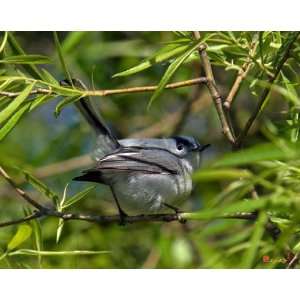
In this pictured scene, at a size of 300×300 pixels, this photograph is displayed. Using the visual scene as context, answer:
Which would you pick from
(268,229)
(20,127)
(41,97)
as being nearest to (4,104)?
(41,97)

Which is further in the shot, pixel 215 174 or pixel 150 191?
pixel 150 191

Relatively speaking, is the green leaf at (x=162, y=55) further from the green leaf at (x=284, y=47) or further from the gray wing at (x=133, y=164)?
the gray wing at (x=133, y=164)

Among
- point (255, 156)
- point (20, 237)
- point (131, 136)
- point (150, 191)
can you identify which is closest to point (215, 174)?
point (255, 156)

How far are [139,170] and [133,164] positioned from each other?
0.01m

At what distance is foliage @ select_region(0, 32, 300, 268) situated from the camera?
868 millimetres

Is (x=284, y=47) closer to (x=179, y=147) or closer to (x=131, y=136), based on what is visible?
(x=179, y=147)

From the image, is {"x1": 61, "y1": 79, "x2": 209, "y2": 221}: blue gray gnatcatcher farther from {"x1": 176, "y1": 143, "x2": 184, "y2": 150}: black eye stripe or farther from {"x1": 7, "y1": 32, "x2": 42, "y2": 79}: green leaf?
{"x1": 7, "y1": 32, "x2": 42, "y2": 79}: green leaf

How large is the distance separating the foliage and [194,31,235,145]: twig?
0.02 meters

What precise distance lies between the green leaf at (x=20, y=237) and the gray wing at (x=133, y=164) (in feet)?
0.53

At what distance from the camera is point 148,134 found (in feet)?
5.52

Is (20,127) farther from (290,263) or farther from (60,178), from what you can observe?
(290,263)

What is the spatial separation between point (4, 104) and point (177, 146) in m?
0.38

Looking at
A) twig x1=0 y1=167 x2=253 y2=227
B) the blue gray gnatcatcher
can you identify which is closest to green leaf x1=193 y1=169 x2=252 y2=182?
twig x1=0 y1=167 x2=253 y2=227

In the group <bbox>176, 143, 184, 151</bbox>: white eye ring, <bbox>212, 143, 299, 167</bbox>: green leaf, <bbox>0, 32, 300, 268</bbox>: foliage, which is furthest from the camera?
<bbox>176, 143, 184, 151</bbox>: white eye ring
